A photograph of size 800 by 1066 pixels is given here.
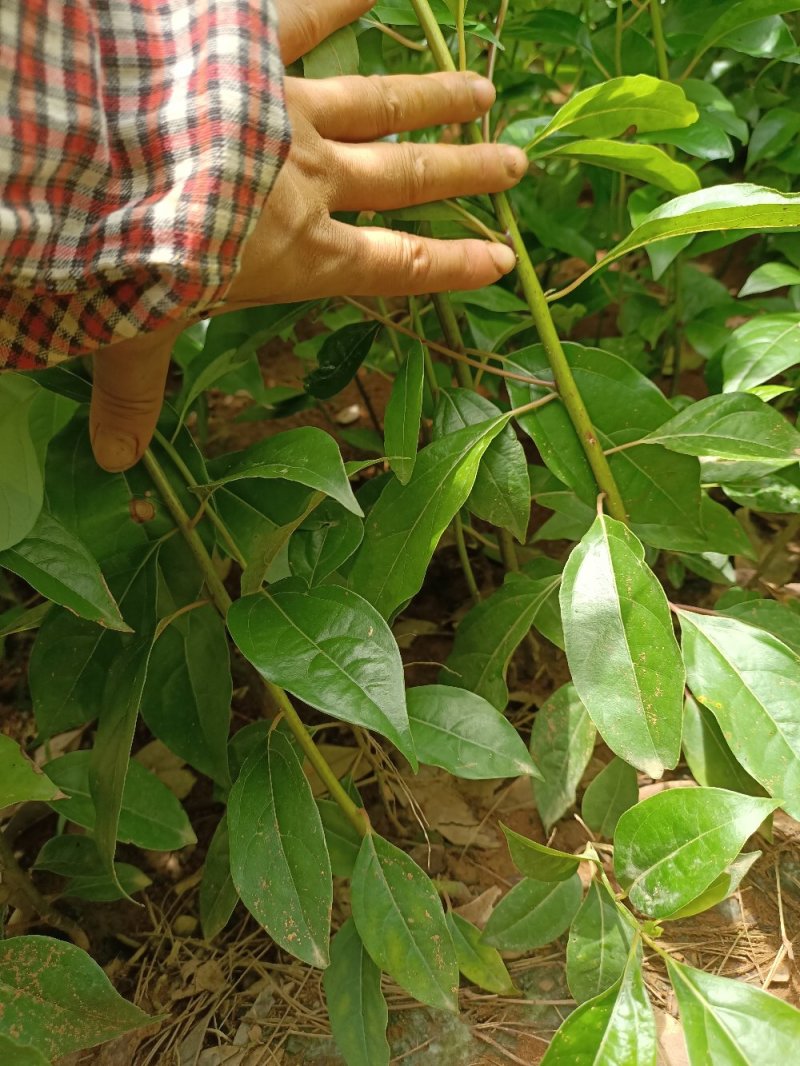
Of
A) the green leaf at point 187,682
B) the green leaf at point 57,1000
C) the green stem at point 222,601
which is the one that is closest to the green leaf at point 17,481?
the green stem at point 222,601

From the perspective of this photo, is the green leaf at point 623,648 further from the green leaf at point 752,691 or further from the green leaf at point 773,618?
the green leaf at point 773,618

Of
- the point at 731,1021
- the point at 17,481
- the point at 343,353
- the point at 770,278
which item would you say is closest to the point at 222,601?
the point at 17,481

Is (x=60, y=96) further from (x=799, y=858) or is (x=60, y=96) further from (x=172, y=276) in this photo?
(x=799, y=858)

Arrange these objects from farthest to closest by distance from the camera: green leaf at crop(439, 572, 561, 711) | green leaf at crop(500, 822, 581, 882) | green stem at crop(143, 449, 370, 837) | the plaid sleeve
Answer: green leaf at crop(439, 572, 561, 711), green stem at crop(143, 449, 370, 837), green leaf at crop(500, 822, 581, 882), the plaid sleeve

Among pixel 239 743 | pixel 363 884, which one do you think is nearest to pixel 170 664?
pixel 239 743

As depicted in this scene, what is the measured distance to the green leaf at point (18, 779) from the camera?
74 centimetres

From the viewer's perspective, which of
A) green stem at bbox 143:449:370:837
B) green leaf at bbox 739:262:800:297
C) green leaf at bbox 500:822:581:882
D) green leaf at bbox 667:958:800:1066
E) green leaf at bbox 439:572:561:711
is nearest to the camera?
green leaf at bbox 667:958:800:1066

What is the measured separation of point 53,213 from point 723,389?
80cm

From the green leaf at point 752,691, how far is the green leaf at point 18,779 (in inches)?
24.2

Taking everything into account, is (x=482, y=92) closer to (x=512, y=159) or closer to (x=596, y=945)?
(x=512, y=159)

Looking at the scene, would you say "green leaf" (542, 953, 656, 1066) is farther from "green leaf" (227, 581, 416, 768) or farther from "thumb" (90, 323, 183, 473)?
"thumb" (90, 323, 183, 473)

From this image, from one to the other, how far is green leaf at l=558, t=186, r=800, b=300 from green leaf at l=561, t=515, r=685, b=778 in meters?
0.29

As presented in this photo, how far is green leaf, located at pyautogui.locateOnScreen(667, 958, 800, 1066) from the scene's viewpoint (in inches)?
26.5

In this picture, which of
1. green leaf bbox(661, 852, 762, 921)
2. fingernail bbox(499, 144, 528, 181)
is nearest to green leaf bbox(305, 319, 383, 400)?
fingernail bbox(499, 144, 528, 181)
